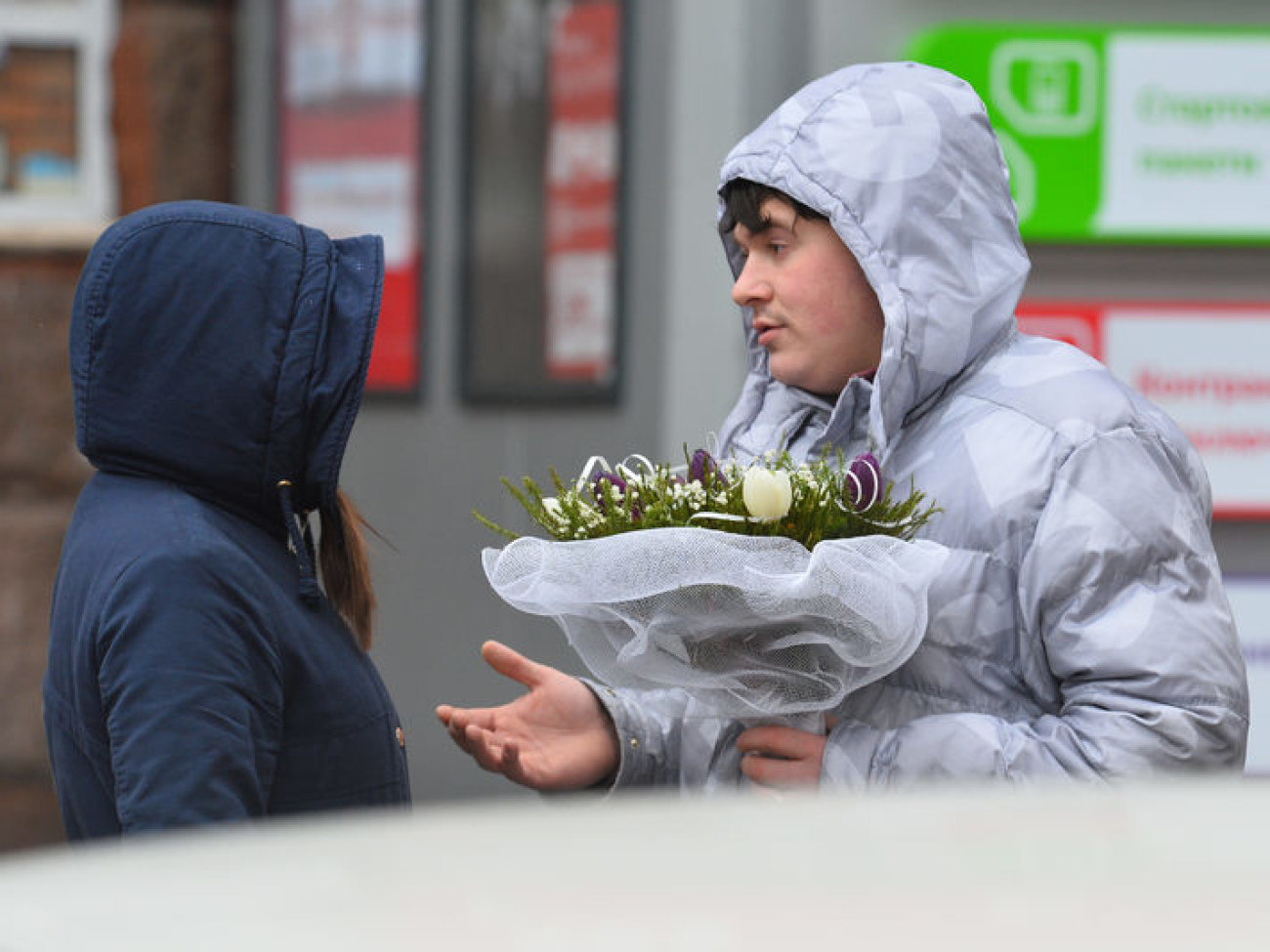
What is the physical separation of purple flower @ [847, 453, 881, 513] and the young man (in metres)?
0.10

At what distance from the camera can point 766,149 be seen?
7.41ft

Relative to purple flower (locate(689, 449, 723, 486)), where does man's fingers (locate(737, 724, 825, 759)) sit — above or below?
below

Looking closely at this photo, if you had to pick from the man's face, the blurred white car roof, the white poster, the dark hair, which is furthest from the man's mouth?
the white poster

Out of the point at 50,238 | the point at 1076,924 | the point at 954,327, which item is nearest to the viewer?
the point at 1076,924

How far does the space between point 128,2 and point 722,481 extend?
402 cm

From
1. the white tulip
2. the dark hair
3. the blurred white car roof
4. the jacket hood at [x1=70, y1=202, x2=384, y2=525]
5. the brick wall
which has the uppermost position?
the dark hair

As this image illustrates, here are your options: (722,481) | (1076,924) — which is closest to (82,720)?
(722,481)

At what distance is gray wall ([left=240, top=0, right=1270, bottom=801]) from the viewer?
492cm

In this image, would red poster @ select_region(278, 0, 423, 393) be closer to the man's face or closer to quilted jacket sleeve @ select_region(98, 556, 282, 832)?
the man's face

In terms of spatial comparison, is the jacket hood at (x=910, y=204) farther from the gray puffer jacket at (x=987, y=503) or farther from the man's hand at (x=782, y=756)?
the man's hand at (x=782, y=756)

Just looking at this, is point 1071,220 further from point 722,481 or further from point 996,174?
point 722,481

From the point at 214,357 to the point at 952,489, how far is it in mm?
825

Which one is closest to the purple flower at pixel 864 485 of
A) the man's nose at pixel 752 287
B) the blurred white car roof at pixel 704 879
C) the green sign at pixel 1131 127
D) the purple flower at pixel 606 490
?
the purple flower at pixel 606 490

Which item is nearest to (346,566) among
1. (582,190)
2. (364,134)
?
(582,190)
